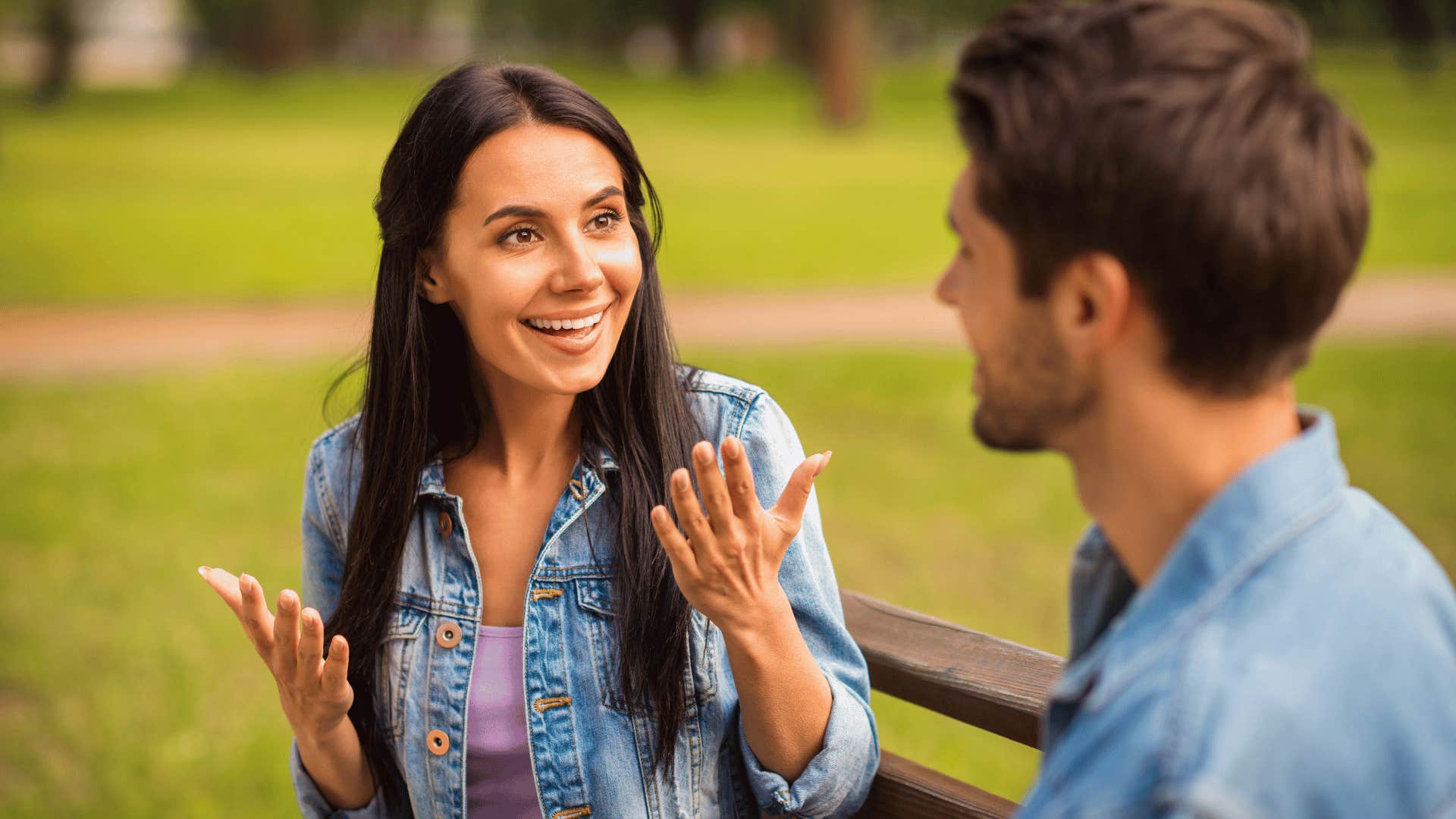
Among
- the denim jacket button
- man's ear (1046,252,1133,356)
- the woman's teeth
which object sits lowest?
the denim jacket button

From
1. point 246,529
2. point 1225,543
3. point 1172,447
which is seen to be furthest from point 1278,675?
point 246,529

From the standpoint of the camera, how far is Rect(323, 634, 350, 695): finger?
1938mm

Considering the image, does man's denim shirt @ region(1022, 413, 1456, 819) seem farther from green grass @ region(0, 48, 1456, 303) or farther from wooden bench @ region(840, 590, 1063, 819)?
green grass @ region(0, 48, 1456, 303)

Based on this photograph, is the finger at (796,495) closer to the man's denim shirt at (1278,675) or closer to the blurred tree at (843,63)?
the man's denim shirt at (1278,675)

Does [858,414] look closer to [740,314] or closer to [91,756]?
[740,314]

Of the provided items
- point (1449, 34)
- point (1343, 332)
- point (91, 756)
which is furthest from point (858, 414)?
point (1449, 34)

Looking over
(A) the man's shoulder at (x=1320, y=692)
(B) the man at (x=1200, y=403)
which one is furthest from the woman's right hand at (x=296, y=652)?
(A) the man's shoulder at (x=1320, y=692)

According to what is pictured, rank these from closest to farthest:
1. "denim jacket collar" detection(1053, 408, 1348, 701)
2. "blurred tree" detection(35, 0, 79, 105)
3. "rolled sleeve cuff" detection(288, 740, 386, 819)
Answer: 1. "denim jacket collar" detection(1053, 408, 1348, 701)
2. "rolled sleeve cuff" detection(288, 740, 386, 819)
3. "blurred tree" detection(35, 0, 79, 105)

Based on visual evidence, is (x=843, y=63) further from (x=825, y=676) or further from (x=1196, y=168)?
(x=1196, y=168)

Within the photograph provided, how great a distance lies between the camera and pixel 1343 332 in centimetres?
1028

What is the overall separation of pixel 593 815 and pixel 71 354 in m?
9.25

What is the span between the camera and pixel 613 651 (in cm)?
213

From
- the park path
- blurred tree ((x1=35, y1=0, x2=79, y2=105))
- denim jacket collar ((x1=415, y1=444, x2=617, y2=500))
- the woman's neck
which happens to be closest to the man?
denim jacket collar ((x1=415, y1=444, x2=617, y2=500))

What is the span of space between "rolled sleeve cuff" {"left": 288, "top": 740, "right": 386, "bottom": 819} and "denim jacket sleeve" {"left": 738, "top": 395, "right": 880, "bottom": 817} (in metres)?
0.62
